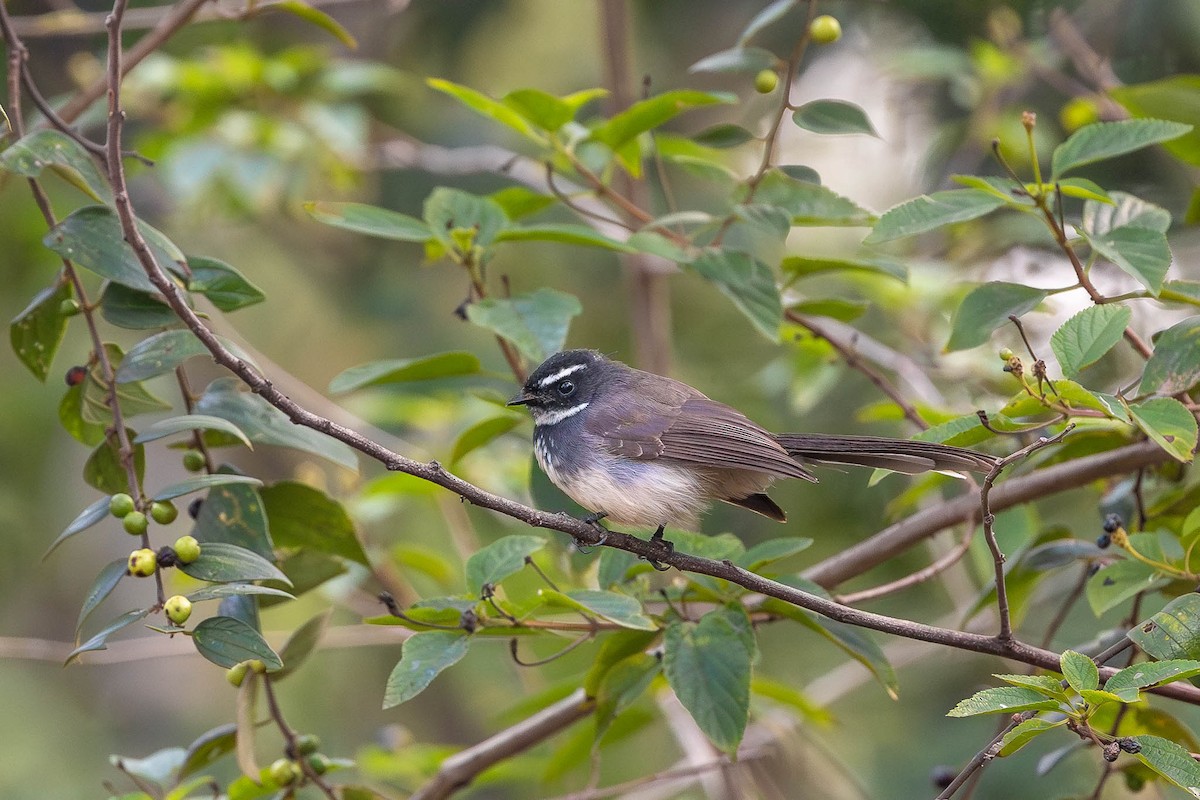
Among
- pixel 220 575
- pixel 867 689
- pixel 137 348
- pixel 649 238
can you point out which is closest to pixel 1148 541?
pixel 649 238

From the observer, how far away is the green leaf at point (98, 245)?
8.93 feet

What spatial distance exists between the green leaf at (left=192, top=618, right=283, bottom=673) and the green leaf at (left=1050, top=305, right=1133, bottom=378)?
1792mm

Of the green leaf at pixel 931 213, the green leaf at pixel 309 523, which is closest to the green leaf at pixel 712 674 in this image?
the green leaf at pixel 309 523

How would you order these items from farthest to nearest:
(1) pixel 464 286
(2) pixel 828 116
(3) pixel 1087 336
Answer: (1) pixel 464 286 → (2) pixel 828 116 → (3) pixel 1087 336

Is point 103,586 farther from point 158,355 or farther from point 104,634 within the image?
point 158,355

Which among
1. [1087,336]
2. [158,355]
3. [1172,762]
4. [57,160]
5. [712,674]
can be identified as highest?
[57,160]

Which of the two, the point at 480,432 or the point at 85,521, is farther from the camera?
the point at 480,432

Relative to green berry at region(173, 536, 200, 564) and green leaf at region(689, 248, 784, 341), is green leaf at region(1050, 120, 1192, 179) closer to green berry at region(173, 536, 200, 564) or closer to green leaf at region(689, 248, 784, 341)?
green leaf at region(689, 248, 784, 341)

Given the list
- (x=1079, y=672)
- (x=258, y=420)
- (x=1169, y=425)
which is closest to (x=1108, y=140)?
(x=1169, y=425)

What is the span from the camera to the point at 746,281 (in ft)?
11.2

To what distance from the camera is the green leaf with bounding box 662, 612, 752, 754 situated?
268 centimetres

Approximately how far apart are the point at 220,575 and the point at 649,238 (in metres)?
1.55

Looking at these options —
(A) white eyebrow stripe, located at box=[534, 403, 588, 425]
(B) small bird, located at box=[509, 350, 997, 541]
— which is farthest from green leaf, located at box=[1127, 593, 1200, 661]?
(A) white eyebrow stripe, located at box=[534, 403, 588, 425]

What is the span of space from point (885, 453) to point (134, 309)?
206cm
